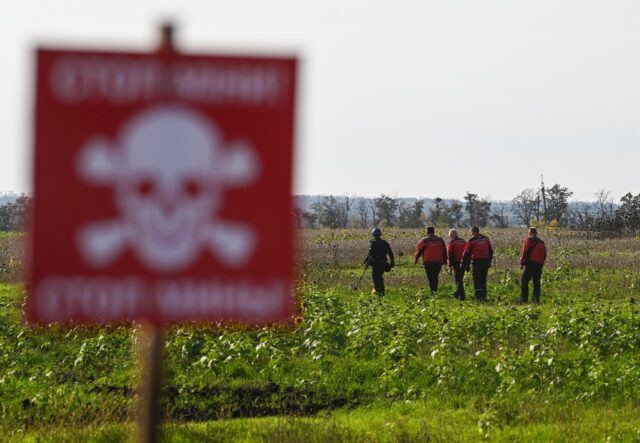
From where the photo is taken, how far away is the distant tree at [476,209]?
316ft

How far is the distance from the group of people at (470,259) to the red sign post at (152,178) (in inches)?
714

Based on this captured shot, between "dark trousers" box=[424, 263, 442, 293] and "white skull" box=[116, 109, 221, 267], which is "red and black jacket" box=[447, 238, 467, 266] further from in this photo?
"white skull" box=[116, 109, 221, 267]

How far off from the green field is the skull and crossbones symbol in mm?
6873

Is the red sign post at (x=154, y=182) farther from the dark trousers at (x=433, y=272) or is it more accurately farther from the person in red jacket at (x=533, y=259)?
the dark trousers at (x=433, y=272)

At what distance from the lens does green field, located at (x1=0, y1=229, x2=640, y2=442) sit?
1026 centimetres

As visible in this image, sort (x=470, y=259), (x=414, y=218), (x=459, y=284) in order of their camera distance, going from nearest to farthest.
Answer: (x=470, y=259)
(x=459, y=284)
(x=414, y=218)

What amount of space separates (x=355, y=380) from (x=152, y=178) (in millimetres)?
10664

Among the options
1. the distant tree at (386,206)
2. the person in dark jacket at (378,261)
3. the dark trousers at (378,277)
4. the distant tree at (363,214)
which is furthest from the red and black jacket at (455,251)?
the distant tree at (386,206)

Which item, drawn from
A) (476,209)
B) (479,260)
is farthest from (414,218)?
(479,260)

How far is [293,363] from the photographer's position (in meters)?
14.0

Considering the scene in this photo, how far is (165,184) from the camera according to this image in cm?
293

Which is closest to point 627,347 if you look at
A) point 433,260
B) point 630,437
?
point 630,437

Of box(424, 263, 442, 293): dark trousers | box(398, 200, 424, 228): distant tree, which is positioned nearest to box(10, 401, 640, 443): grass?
box(424, 263, 442, 293): dark trousers

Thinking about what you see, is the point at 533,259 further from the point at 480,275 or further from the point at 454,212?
the point at 454,212
